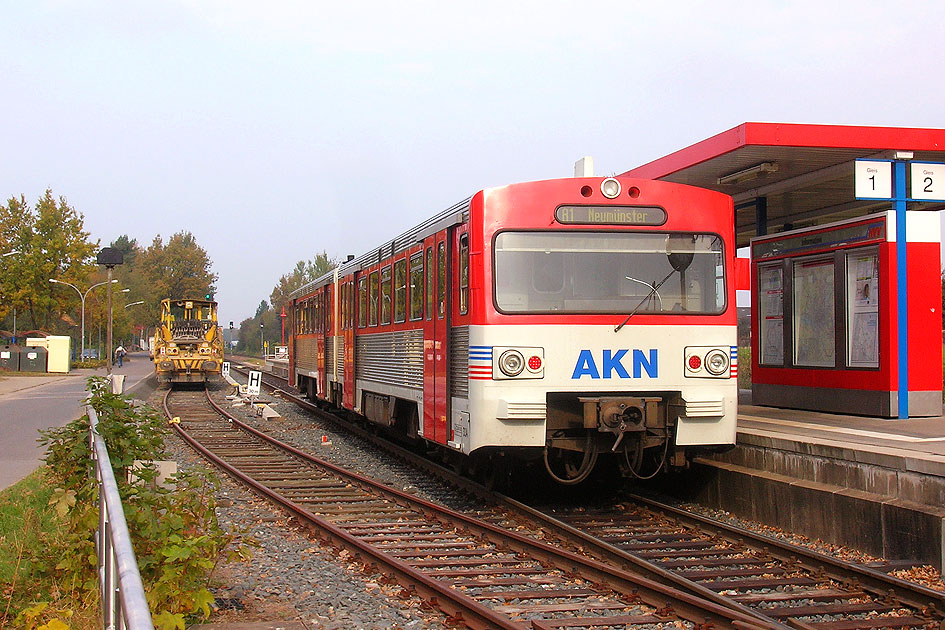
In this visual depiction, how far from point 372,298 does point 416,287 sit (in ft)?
10.4

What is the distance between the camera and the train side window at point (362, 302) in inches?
605

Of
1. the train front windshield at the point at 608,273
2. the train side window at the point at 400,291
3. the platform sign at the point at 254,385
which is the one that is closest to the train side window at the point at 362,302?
the train side window at the point at 400,291

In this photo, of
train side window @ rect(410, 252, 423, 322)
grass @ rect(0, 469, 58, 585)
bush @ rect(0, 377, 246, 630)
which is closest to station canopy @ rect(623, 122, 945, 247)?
train side window @ rect(410, 252, 423, 322)

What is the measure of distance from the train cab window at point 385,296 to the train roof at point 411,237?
257mm

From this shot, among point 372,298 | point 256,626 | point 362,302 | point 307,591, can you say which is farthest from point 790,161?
point 256,626

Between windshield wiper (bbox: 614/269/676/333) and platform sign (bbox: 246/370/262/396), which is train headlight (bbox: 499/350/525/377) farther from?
platform sign (bbox: 246/370/262/396)

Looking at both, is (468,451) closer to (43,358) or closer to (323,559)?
(323,559)

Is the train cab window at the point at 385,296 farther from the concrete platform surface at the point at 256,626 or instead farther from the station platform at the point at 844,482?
the concrete platform surface at the point at 256,626

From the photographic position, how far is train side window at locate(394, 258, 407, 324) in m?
12.4

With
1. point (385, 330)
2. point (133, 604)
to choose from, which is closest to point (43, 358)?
point (385, 330)

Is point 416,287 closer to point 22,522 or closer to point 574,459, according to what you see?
point 574,459

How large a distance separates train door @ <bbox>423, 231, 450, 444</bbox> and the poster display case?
16.8 ft

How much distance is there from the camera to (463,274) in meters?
9.62

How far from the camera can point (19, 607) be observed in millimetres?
6062
